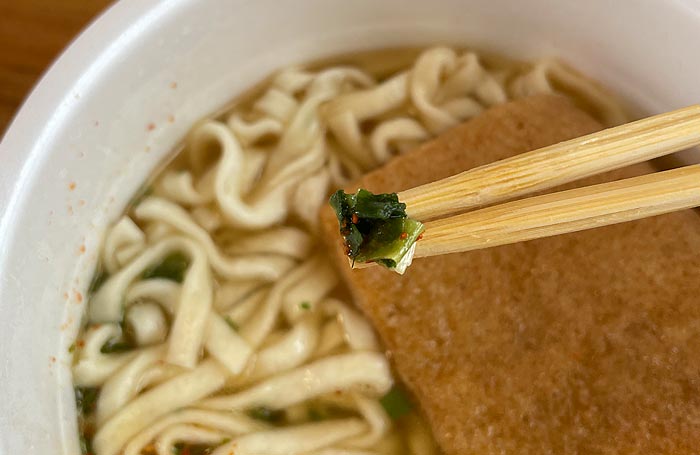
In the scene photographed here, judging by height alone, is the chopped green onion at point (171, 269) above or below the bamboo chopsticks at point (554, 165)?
Answer: below

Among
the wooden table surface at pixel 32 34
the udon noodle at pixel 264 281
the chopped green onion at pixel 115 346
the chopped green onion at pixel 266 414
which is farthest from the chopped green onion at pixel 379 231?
the wooden table surface at pixel 32 34

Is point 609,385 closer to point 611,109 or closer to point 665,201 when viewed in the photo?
point 665,201

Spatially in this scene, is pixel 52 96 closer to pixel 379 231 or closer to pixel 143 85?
pixel 143 85

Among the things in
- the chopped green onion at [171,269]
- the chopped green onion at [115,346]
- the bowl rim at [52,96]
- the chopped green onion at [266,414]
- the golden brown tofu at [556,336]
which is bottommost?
the chopped green onion at [266,414]

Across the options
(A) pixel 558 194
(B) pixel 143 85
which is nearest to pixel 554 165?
(A) pixel 558 194

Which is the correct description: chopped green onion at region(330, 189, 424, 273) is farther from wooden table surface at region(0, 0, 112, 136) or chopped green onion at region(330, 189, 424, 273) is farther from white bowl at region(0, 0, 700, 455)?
wooden table surface at region(0, 0, 112, 136)

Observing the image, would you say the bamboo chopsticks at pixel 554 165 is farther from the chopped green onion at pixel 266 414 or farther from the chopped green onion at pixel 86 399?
the chopped green onion at pixel 86 399
